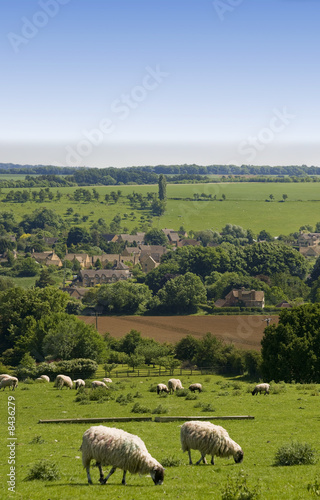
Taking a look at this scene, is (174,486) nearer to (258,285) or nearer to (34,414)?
(34,414)

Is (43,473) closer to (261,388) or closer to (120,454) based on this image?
(120,454)

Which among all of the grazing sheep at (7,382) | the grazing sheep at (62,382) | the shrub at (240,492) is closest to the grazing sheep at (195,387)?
the grazing sheep at (62,382)

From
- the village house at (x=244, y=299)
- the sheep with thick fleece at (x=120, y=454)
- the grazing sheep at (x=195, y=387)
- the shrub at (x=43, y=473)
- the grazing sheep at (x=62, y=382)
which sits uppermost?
the sheep with thick fleece at (x=120, y=454)

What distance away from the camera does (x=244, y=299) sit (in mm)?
107875

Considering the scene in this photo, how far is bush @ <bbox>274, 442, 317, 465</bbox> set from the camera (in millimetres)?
16562

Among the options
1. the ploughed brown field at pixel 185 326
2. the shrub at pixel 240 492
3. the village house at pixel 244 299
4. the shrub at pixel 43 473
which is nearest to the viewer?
the shrub at pixel 240 492

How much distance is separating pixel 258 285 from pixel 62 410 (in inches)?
3419

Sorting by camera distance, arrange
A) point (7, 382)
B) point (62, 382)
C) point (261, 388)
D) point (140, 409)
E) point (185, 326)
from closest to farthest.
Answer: point (140, 409)
point (261, 388)
point (7, 382)
point (62, 382)
point (185, 326)

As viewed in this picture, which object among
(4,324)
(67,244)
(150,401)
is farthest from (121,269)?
(150,401)

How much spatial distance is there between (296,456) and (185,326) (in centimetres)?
7547

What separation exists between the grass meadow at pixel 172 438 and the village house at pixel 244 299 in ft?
223

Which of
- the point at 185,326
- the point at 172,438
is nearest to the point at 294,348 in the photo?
the point at 172,438

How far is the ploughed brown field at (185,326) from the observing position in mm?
81188

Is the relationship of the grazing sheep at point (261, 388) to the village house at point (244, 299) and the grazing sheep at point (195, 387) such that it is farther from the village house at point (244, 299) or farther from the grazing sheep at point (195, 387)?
the village house at point (244, 299)
